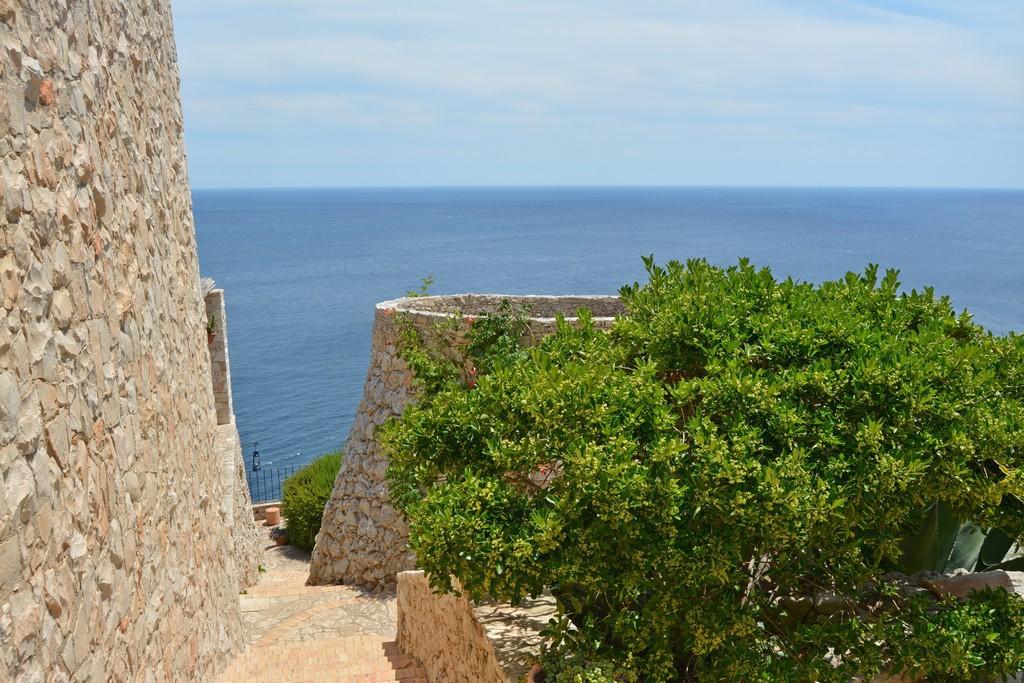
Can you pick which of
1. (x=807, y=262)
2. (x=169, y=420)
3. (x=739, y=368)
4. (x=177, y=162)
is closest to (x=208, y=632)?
(x=169, y=420)

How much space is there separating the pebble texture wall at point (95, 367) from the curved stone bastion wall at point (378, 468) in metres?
5.59

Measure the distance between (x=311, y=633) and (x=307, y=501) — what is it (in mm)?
6542

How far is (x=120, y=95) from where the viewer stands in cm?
654

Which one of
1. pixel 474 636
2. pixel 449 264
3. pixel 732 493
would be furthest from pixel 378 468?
pixel 449 264

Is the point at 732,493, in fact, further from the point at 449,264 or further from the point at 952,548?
the point at 449,264

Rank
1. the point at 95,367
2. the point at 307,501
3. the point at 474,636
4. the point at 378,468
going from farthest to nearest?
the point at 307,501 → the point at 378,468 → the point at 474,636 → the point at 95,367

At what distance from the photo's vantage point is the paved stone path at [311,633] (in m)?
8.89

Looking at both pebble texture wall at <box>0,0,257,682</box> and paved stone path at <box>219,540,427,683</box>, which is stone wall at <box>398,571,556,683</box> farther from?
pebble texture wall at <box>0,0,257,682</box>

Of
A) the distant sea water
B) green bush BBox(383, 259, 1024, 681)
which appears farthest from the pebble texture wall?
the distant sea water

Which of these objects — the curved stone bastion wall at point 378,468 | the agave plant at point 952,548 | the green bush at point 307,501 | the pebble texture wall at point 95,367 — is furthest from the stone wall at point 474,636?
the green bush at point 307,501

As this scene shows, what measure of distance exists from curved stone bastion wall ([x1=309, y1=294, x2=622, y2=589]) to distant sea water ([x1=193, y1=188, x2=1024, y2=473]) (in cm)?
2441

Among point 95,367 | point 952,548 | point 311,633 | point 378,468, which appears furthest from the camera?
point 378,468

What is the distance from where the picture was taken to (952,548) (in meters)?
7.61

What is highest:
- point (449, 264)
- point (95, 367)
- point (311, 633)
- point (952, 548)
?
point (95, 367)
